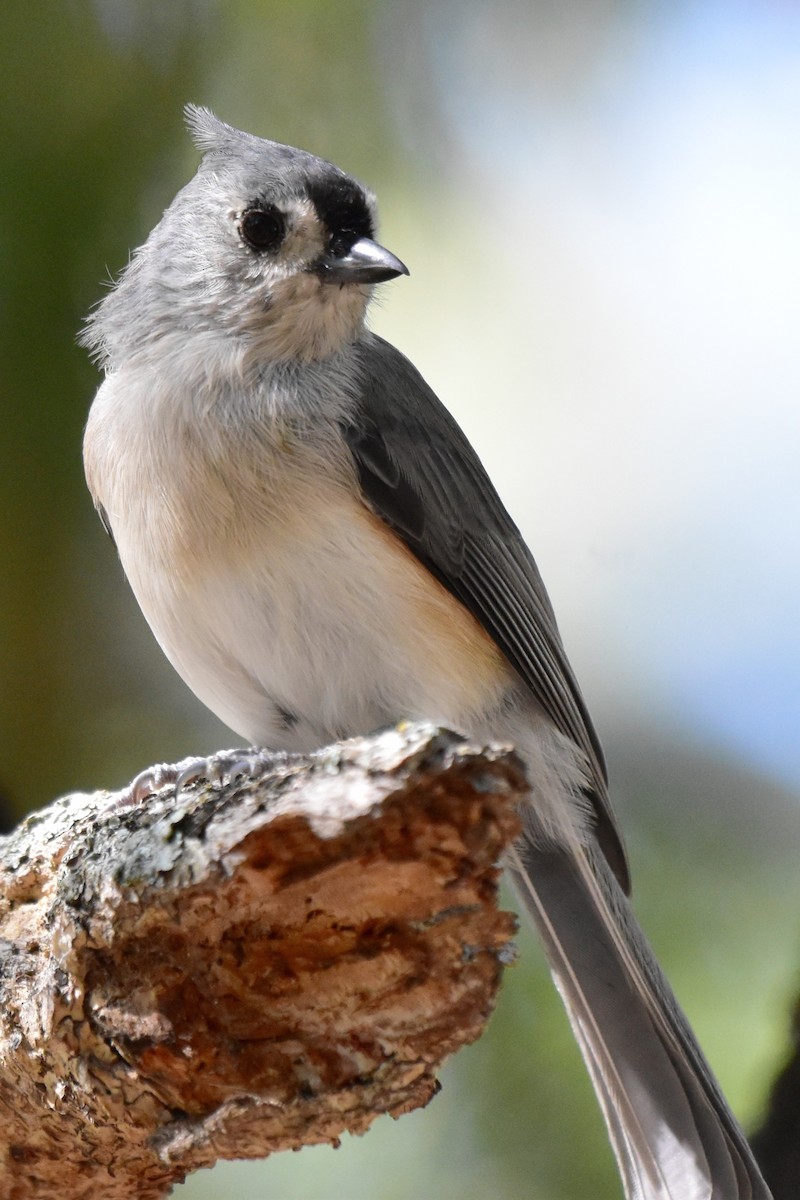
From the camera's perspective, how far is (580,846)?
6.65ft

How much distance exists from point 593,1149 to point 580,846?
100cm

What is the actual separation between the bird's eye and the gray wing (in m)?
0.24

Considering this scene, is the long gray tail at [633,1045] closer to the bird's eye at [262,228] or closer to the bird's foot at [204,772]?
the bird's foot at [204,772]

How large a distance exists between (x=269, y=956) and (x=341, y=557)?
2.20ft

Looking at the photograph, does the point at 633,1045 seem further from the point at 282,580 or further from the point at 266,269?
the point at 266,269

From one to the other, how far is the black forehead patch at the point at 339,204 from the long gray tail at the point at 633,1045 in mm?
1145

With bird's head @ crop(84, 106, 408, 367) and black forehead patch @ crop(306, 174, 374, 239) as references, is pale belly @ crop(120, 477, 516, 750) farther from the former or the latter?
black forehead patch @ crop(306, 174, 374, 239)

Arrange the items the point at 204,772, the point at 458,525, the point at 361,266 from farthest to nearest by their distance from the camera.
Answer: the point at 458,525 < the point at 361,266 < the point at 204,772

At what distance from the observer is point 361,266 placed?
186cm

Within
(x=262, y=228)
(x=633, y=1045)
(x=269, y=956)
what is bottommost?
(x=633, y=1045)

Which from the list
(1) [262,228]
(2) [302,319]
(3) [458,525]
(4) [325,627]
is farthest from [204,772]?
(1) [262,228]

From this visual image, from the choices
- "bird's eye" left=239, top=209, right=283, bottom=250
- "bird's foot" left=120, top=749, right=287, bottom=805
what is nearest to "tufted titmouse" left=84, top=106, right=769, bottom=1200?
"bird's eye" left=239, top=209, right=283, bottom=250

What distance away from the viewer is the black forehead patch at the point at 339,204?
1.92m

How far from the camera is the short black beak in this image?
1836mm
